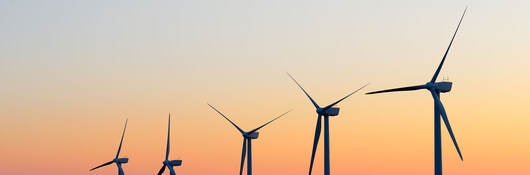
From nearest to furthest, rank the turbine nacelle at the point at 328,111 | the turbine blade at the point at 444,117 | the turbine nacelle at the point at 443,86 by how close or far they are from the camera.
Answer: the turbine blade at the point at 444,117 → the turbine nacelle at the point at 443,86 → the turbine nacelle at the point at 328,111

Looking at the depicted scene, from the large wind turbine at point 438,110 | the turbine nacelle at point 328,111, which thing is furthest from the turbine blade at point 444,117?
the turbine nacelle at point 328,111

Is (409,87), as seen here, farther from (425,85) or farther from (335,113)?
(335,113)

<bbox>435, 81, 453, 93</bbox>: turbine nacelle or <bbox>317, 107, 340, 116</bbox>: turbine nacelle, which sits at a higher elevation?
<bbox>435, 81, 453, 93</bbox>: turbine nacelle

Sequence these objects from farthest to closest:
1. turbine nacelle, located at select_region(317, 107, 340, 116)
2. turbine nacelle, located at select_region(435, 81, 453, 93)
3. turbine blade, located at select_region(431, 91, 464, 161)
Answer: turbine nacelle, located at select_region(317, 107, 340, 116), turbine nacelle, located at select_region(435, 81, 453, 93), turbine blade, located at select_region(431, 91, 464, 161)

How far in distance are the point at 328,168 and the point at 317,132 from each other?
5674mm

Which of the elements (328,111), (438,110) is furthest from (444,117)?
(328,111)

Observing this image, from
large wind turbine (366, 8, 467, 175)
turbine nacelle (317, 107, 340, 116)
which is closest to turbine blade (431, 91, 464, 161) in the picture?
large wind turbine (366, 8, 467, 175)

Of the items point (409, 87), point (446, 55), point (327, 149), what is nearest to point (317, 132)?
point (327, 149)

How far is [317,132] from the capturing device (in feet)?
581

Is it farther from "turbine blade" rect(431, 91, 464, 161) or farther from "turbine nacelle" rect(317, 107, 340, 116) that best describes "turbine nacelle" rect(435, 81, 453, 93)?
"turbine nacelle" rect(317, 107, 340, 116)

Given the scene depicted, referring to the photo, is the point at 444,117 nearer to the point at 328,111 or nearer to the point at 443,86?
the point at 443,86

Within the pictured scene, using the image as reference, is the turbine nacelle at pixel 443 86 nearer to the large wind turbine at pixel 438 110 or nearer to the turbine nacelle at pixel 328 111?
the large wind turbine at pixel 438 110

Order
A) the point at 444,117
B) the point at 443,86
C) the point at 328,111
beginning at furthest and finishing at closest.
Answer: the point at 328,111 < the point at 443,86 < the point at 444,117

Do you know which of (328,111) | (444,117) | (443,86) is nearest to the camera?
(444,117)
